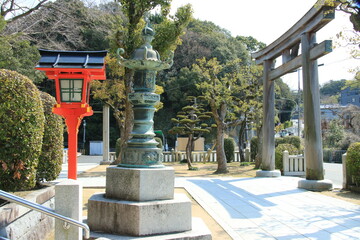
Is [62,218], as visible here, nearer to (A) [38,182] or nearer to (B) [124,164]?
(B) [124,164]

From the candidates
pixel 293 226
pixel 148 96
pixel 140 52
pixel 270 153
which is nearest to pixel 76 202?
pixel 148 96


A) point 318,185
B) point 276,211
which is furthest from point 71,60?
point 318,185

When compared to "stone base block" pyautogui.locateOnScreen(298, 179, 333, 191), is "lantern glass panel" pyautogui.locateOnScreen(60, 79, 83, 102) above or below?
above

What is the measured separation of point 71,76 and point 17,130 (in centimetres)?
140

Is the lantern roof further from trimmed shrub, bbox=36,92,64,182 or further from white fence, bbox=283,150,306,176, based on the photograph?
white fence, bbox=283,150,306,176

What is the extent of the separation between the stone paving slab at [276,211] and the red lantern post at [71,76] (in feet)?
10.7

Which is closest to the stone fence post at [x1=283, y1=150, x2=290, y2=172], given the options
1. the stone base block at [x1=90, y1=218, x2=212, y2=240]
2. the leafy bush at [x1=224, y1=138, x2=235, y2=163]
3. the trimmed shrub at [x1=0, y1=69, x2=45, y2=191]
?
the leafy bush at [x1=224, y1=138, x2=235, y2=163]

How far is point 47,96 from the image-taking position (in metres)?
6.77

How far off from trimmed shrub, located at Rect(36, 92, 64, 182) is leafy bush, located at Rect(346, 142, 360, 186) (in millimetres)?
7642

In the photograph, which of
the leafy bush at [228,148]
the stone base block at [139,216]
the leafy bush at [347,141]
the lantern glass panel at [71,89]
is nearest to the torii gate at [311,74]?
the stone base block at [139,216]

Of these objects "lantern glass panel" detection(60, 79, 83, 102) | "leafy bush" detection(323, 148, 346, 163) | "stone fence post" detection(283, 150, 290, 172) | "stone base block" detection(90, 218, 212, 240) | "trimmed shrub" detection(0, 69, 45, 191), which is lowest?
"leafy bush" detection(323, 148, 346, 163)

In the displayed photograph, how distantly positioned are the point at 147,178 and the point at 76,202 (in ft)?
4.64

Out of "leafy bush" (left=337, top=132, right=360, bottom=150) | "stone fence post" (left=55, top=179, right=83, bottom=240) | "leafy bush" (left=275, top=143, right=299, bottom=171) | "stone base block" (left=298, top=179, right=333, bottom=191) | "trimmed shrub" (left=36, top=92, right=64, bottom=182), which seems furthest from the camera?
"leafy bush" (left=337, top=132, right=360, bottom=150)

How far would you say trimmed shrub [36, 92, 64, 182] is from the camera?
20.3 ft
